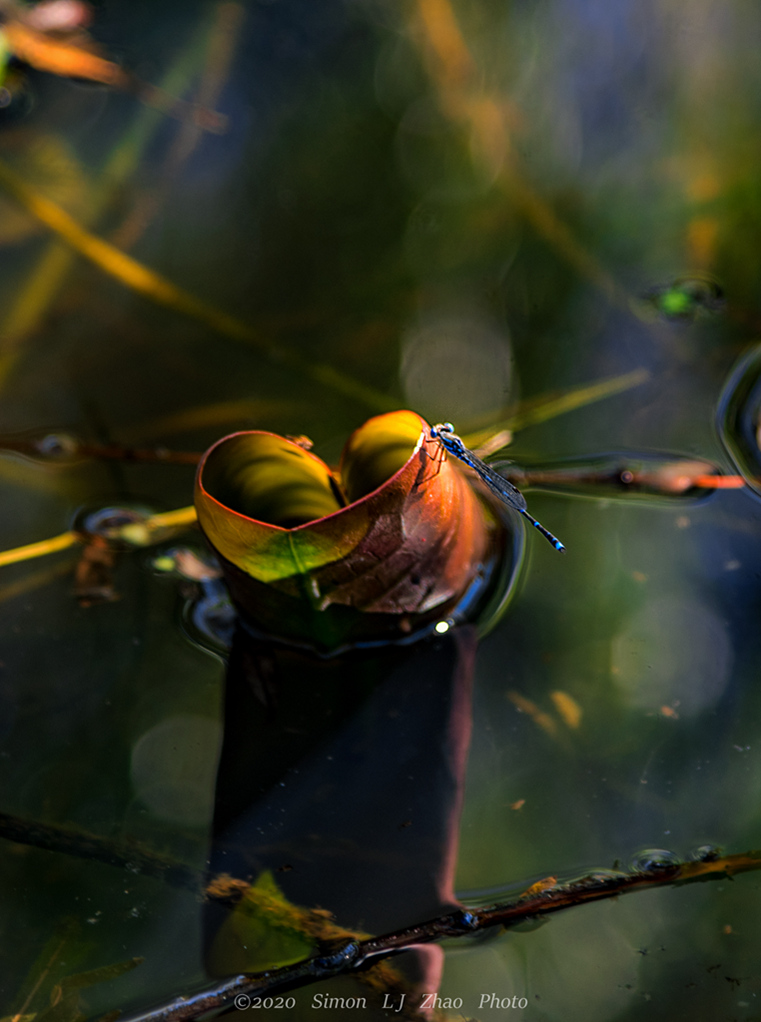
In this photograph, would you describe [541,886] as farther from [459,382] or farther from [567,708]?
[459,382]

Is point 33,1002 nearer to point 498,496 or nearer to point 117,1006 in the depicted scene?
point 117,1006

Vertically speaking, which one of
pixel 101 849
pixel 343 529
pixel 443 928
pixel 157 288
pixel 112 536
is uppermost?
pixel 343 529

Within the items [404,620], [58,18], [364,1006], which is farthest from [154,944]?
[58,18]

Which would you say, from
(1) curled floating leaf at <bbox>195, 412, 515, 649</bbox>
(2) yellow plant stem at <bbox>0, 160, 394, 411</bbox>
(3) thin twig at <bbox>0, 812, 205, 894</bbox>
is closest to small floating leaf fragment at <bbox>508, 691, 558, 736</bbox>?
(1) curled floating leaf at <bbox>195, 412, 515, 649</bbox>

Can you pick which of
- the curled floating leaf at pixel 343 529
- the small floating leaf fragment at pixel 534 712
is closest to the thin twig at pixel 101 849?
the curled floating leaf at pixel 343 529

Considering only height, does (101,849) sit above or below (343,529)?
below

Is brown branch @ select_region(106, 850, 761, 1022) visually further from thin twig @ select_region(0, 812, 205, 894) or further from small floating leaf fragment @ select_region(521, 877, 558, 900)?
thin twig @ select_region(0, 812, 205, 894)

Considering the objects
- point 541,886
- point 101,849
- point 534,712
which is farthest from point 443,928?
point 101,849

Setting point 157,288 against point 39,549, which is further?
point 157,288
